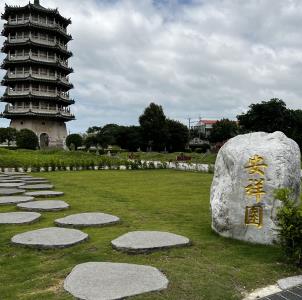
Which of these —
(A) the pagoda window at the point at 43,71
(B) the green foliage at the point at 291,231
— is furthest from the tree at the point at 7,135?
(B) the green foliage at the point at 291,231

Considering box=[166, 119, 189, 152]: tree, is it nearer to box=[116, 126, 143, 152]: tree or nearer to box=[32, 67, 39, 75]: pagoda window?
box=[116, 126, 143, 152]: tree

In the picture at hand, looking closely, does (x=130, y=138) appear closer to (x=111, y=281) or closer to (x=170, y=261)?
(x=170, y=261)

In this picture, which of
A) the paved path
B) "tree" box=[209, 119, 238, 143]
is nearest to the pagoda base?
"tree" box=[209, 119, 238, 143]

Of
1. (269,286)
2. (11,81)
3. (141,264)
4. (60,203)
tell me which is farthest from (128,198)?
(11,81)

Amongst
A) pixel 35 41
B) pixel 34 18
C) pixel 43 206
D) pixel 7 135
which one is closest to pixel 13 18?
pixel 34 18

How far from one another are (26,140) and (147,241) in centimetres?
3844

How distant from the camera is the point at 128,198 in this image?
11008mm

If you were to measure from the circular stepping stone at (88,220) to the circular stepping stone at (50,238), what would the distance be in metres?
0.44

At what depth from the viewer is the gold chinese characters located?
19.7ft

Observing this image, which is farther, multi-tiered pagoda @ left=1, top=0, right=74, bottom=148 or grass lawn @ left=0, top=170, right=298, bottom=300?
multi-tiered pagoda @ left=1, top=0, right=74, bottom=148

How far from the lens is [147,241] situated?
5.81m

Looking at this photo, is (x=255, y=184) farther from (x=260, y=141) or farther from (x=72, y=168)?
(x=72, y=168)

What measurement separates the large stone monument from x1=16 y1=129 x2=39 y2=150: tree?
1493 inches

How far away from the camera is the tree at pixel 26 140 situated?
139 ft
